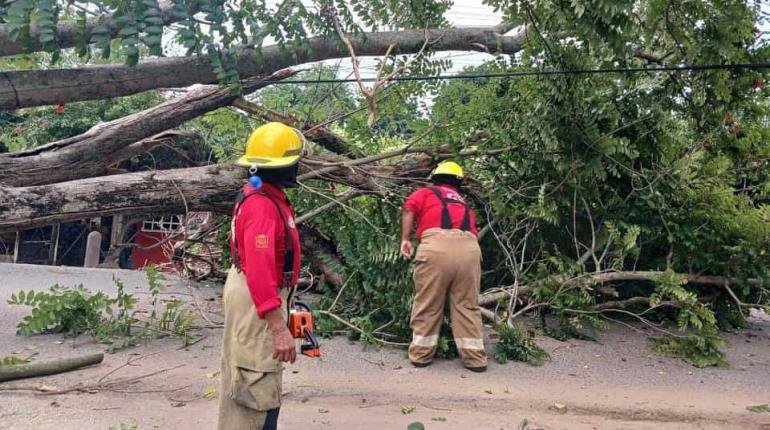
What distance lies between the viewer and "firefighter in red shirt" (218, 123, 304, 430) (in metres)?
3.13

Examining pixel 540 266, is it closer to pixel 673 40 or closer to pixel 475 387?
pixel 475 387

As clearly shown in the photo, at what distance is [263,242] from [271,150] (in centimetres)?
50

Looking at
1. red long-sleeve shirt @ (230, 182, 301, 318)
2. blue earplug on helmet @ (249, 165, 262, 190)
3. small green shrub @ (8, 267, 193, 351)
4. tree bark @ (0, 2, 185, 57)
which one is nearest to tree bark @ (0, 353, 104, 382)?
small green shrub @ (8, 267, 193, 351)

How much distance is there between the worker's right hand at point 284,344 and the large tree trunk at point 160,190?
3.13 meters

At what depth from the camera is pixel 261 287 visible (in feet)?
10.2

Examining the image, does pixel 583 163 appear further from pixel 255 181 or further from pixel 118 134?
pixel 118 134

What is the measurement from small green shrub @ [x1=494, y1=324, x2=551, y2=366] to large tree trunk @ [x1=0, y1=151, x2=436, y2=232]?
5.81ft

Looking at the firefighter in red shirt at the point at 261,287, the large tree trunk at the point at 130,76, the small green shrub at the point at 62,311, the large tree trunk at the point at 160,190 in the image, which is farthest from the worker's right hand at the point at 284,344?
the small green shrub at the point at 62,311

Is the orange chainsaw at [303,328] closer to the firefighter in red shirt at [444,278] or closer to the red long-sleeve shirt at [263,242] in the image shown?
the red long-sleeve shirt at [263,242]

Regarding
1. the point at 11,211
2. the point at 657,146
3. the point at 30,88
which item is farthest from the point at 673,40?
the point at 11,211

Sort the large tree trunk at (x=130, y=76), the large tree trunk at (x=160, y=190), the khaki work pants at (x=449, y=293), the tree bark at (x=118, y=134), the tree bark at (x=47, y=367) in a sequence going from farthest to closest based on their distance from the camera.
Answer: the tree bark at (x=118, y=134) → the khaki work pants at (x=449, y=293) → the large tree trunk at (x=160, y=190) → the tree bark at (x=47, y=367) → the large tree trunk at (x=130, y=76)

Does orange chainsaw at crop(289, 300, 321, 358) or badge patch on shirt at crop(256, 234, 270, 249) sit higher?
badge patch on shirt at crop(256, 234, 270, 249)

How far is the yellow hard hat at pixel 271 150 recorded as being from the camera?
331 centimetres

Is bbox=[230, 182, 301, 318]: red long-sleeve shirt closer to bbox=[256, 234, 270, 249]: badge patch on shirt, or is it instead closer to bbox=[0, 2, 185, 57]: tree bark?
bbox=[256, 234, 270, 249]: badge patch on shirt
